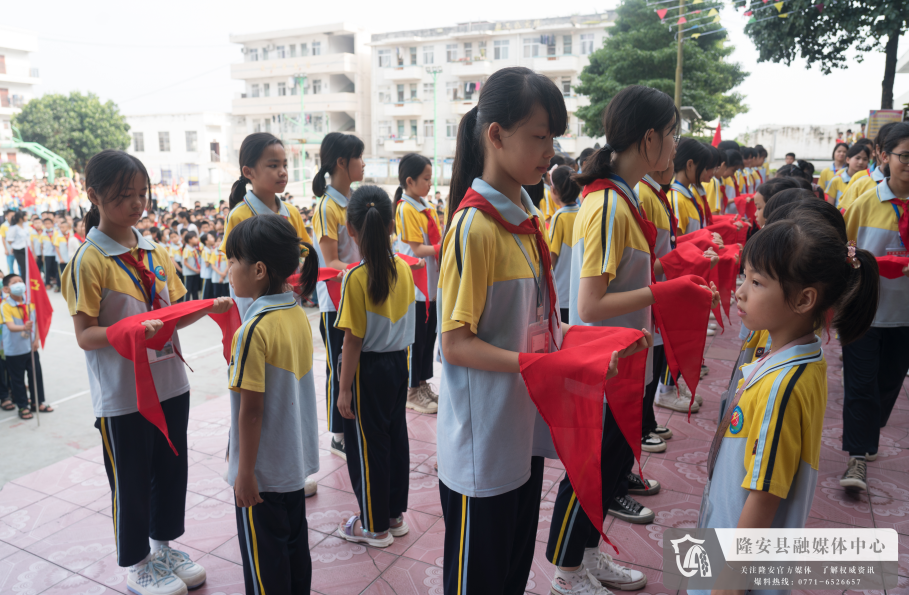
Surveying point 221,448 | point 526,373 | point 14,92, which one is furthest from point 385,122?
point 526,373

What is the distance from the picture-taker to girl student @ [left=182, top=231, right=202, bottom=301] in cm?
857

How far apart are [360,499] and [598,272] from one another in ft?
4.41

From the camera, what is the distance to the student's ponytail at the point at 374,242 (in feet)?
7.54

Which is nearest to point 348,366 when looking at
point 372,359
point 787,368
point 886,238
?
point 372,359

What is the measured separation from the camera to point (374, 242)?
2297 millimetres

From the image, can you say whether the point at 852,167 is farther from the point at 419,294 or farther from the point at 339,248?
the point at 339,248

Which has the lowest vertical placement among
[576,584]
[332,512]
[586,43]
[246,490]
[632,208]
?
[332,512]

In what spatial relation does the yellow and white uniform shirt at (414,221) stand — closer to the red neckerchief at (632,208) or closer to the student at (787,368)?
the red neckerchief at (632,208)

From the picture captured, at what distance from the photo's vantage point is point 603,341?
126 centimetres

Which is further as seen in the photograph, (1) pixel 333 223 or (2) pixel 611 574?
(1) pixel 333 223

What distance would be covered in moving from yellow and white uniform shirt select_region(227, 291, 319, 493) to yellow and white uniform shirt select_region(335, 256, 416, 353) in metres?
0.45

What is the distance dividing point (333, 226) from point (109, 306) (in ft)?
4.06

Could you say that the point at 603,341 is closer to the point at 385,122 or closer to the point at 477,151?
the point at 477,151

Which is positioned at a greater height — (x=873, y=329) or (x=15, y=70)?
(x=15, y=70)
